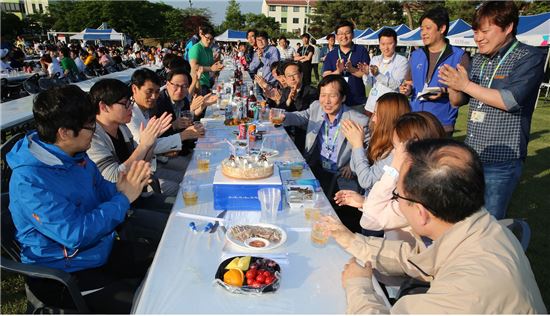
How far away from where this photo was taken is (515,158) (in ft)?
7.91

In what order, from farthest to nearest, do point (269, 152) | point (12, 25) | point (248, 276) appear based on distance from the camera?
point (12, 25), point (269, 152), point (248, 276)

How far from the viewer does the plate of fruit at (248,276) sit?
1278 mm

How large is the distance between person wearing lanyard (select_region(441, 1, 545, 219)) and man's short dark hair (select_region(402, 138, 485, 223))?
1.38 metres

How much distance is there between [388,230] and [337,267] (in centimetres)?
70

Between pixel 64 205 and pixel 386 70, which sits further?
pixel 386 70

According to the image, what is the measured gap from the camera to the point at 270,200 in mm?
1943

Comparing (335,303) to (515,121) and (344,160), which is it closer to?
(515,121)

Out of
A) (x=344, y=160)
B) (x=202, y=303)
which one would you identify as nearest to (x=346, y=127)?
(x=344, y=160)

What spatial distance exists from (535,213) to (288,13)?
69.4 metres

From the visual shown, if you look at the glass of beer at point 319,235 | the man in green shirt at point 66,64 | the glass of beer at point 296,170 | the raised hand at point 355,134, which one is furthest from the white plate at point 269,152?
the man in green shirt at point 66,64

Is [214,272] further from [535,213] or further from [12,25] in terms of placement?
[12,25]

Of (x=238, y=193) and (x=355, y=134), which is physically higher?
(x=355, y=134)

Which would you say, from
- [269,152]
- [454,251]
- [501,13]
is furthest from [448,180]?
[269,152]

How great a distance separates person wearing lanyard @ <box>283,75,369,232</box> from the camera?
124 inches
